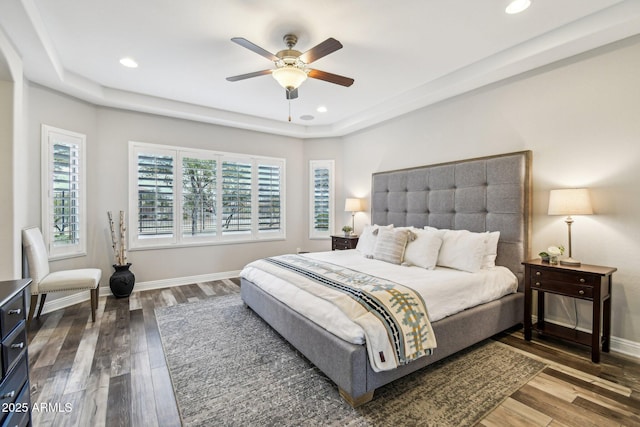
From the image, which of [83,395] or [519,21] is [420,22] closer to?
[519,21]

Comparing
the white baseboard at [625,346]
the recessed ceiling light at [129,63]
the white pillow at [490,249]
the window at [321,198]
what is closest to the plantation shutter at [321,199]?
the window at [321,198]

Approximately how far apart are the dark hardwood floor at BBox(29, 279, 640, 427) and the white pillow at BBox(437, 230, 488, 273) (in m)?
0.80

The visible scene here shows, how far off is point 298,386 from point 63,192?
396cm

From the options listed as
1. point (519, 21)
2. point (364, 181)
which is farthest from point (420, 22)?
point (364, 181)

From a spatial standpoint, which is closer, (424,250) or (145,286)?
(424,250)

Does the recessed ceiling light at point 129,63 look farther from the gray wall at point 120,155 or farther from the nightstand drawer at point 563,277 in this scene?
the nightstand drawer at point 563,277

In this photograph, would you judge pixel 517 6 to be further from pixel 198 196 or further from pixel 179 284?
pixel 179 284

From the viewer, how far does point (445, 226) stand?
12.6 feet

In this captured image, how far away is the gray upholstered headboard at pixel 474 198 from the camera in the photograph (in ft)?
10.2

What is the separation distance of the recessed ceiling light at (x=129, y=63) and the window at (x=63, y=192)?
4.48ft

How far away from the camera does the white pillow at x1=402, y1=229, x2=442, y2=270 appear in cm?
A: 319

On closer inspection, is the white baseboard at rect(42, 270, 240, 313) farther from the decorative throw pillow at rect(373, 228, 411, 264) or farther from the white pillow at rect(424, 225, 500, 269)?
the white pillow at rect(424, 225, 500, 269)

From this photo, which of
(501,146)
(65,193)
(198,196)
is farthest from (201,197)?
(501,146)

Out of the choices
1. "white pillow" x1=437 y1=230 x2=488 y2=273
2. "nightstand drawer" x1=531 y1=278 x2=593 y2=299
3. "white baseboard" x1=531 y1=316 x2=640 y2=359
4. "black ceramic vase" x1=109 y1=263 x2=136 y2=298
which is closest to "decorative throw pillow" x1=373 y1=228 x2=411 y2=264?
"white pillow" x1=437 y1=230 x2=488 y2=273
